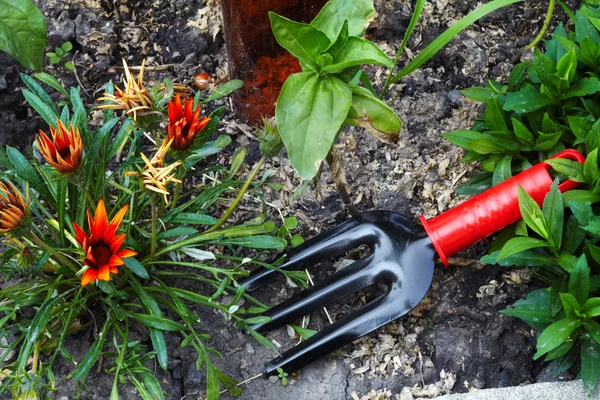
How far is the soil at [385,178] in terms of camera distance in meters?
1.73

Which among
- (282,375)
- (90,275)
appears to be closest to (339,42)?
(90,275)

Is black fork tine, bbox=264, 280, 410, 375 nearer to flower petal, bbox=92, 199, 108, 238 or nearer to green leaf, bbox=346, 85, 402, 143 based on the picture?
green leaf, bbox=346, 85, 402, 143

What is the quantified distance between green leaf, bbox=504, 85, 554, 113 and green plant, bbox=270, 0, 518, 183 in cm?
33

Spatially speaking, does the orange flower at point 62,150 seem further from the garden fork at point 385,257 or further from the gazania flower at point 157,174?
the garden fork at point 385,257

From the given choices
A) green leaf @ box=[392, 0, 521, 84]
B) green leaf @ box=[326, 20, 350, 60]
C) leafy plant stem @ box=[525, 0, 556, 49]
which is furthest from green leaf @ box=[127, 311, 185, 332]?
leafy plant stem @ box=[525, 0, 556, 49]

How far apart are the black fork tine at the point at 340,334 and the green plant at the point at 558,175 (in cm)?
26

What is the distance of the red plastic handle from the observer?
1.62 meters

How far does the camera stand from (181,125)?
4.48 ft

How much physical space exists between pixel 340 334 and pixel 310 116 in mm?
535

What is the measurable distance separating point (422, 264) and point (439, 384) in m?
0.29

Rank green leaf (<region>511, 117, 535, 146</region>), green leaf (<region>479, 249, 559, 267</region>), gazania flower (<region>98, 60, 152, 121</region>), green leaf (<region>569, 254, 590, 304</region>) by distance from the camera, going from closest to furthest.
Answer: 1. gazania flower (<region>98, 60, 152, 121</region>)
2. green leaf (<region>569, 254, 590, 304</region>)
3. green leaf (<region>479, 249, 559, 267</region>)
4. green leaf (<region>511, 117, 535, 146</region>)

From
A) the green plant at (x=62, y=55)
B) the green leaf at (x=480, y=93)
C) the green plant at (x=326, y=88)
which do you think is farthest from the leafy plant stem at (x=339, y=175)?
the green plant at (x=62, y=55)

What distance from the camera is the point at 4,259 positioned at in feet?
5.32

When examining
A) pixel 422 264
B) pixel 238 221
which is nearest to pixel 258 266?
pixel 238 221
